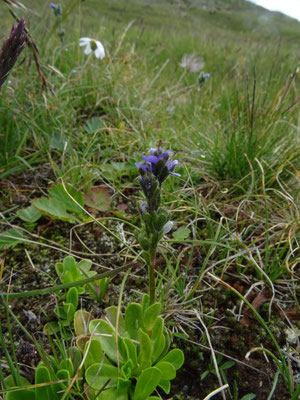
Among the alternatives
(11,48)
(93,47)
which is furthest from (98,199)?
(93,47)

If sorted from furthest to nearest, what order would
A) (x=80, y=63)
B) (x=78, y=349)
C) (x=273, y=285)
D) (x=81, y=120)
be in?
(x=80, y=63) → (x=81, y=120) → (x=273, y=285) → (x=78, y=349)

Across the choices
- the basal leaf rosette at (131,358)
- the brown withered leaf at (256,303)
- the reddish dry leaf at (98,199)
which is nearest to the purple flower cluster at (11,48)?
the basal leaf rosette at (131,358)

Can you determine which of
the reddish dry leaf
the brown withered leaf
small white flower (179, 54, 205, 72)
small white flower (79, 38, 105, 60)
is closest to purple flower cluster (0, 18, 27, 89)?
the reddish dry leaf

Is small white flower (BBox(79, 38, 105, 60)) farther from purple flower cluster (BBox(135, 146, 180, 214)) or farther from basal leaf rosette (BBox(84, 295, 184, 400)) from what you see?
basal leaf rosette (BBox(84, 295, 184, 400))

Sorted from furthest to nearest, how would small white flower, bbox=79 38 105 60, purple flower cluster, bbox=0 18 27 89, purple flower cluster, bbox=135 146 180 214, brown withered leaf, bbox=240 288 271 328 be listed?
small white flower, bbox=79 38 105 60 < brown withered leaf, bbox=240 288 271 328 < purple flower cluster, bbox=135 146 180 214 < purple flower cluster, bbox=0 18 27 89

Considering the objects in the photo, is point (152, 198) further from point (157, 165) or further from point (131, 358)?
point (131, 358)

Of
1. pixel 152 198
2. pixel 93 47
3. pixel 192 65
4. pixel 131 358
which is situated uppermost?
pixel 192 65

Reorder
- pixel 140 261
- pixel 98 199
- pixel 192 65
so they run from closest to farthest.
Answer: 1. pixel 140 261
2. pixel 98 199
3. pixel 192 65

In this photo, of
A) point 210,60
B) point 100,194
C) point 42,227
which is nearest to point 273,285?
point 100,194

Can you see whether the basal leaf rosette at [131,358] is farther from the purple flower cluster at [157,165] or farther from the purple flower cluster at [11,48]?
the purple flower cluster at [11,48]

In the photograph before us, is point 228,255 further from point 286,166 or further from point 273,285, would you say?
point 286,166

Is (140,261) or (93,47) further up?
(93,47)
